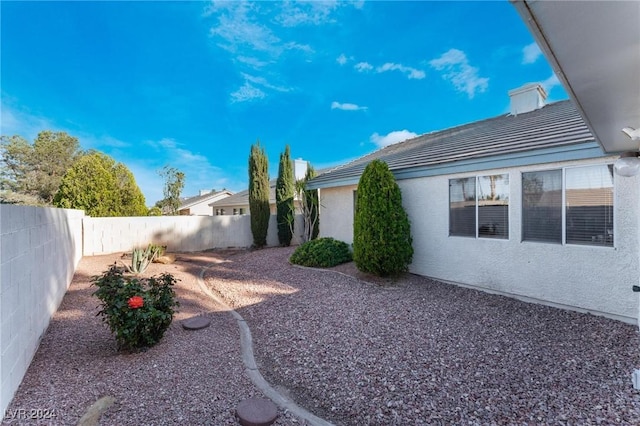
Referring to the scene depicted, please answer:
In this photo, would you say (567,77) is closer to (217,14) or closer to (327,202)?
(327,202)

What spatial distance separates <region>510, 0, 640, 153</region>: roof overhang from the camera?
5.12 ft

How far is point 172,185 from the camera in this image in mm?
21891

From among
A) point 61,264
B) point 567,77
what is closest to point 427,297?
point 567,77

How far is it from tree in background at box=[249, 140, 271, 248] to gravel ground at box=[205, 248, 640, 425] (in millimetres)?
8195

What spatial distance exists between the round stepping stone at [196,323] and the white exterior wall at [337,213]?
20.1 feet

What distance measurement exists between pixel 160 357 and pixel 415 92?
16763 millimetres

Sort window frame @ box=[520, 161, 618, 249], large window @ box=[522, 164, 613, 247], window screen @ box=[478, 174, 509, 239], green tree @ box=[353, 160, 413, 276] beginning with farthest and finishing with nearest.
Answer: green tree @ box=[353, 160, 413, 276], window screen @ box=[478, 174, 509, 239], large window @ box=[522, 164, 613, 247], window frame @ box=[520, 161, 618, 249]

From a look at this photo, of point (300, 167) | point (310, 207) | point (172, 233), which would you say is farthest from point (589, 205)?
point (300, 167)

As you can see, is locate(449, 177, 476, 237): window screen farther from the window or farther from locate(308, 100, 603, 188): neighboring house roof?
locate(308, 100, 603, 188): neighboring house roof

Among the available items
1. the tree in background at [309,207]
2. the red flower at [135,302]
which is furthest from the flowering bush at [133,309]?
the tree in background at [309,207]

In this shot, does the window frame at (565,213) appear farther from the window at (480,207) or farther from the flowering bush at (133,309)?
the flowering bush at (133,309)

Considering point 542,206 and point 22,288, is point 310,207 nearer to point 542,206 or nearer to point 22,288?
point 542,206

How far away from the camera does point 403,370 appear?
3.76 meters

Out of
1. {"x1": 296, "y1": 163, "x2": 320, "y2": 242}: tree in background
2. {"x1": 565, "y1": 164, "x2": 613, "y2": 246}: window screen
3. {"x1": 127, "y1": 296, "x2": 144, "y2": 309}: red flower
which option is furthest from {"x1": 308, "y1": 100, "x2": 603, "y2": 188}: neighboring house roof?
{"x1": 127, "y1": 296, "x2": 144, "y2": 309}: red flower
